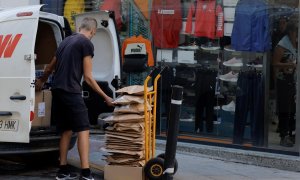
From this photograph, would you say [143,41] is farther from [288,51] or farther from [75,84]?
[75,84]

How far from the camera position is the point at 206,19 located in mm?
9352

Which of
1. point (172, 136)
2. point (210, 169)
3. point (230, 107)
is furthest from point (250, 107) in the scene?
point (172, 136)

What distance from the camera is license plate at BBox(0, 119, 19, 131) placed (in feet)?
21.4

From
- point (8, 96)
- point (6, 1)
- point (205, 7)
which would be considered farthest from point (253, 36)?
point (6, 1)

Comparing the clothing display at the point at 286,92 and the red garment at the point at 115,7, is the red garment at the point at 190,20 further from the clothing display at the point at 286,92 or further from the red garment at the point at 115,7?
the clothing display at the point at 286,92

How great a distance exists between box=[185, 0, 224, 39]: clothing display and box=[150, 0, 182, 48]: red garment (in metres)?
0.25

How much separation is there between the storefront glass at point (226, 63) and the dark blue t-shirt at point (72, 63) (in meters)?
3.33

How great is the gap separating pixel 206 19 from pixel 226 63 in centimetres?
86

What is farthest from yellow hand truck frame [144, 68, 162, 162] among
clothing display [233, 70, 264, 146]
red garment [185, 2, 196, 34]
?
red garment [185, 2, 196, 34]

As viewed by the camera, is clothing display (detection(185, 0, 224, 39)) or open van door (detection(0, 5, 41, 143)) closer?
open van door (detection(0, 5, 41, 143))

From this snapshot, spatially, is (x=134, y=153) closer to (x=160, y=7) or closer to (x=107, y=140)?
(x=107, y=140)

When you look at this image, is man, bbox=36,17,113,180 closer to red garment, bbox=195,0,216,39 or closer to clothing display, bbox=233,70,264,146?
clothing display, bbox=233,70,264,146

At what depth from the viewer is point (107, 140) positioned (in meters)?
6.58

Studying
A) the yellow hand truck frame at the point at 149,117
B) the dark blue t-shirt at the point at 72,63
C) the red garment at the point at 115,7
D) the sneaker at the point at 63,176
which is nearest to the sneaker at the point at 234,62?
the red garment at the point at 115,7
